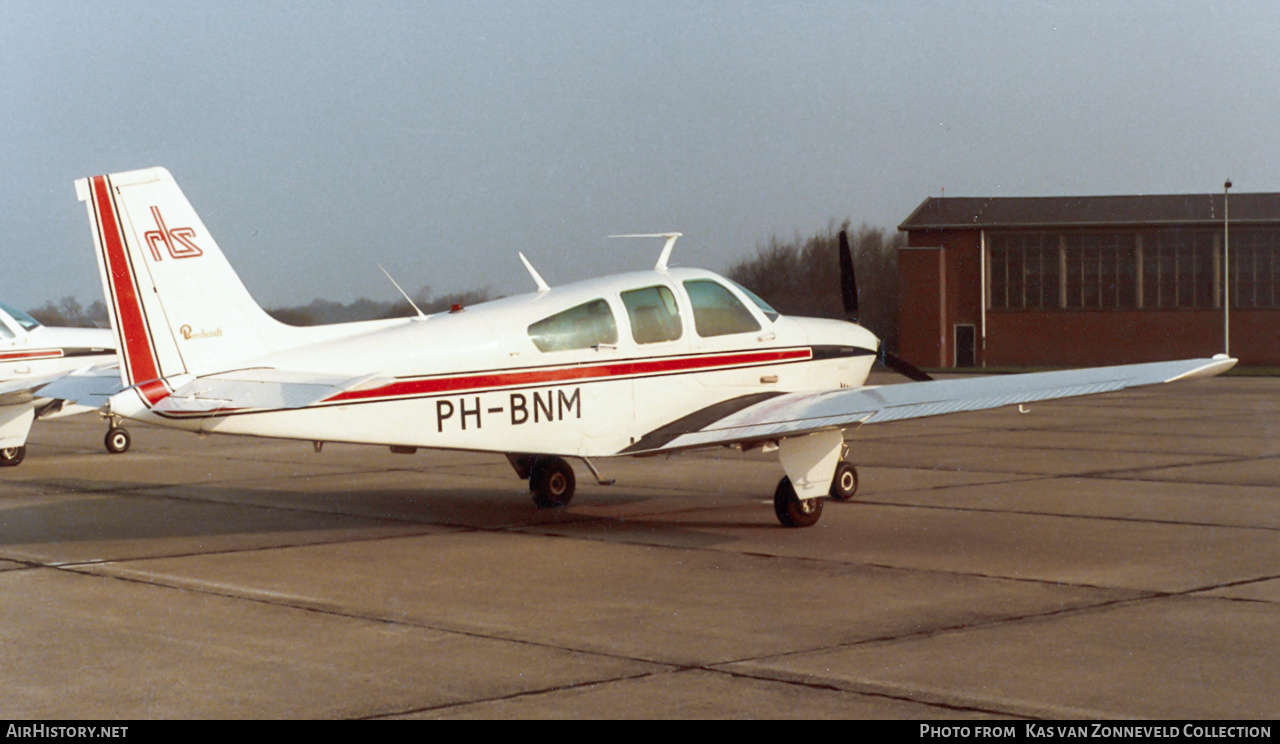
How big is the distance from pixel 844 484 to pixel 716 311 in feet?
7.83

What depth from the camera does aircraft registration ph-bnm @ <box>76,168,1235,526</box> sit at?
9992 mm

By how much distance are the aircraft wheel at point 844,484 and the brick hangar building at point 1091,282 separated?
159 feet

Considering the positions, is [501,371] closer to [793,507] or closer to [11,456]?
[793,507]

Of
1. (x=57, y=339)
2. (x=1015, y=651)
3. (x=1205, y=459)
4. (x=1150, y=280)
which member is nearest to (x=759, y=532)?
(x=1015, y=651)

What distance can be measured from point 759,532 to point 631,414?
147 cm

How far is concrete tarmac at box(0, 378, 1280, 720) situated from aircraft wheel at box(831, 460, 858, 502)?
1.09ft

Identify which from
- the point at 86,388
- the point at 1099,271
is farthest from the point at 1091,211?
the point at 86,388

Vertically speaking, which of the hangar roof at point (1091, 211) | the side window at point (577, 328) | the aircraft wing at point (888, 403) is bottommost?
the aircraft wing at point (888, 403)

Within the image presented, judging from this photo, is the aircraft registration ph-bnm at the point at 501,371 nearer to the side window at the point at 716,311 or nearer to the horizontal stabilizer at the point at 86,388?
the side window at the point at 716,311

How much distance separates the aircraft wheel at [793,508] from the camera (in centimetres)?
1134

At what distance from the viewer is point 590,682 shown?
21.0 ft

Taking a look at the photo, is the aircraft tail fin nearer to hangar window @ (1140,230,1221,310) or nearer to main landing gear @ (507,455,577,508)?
main landing gear @ (507,455,577,508)

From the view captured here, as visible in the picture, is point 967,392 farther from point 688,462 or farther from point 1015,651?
point 688,462

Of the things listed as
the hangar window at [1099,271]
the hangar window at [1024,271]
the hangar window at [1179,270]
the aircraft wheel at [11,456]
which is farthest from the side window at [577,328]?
the hangar window at [1179,270]
